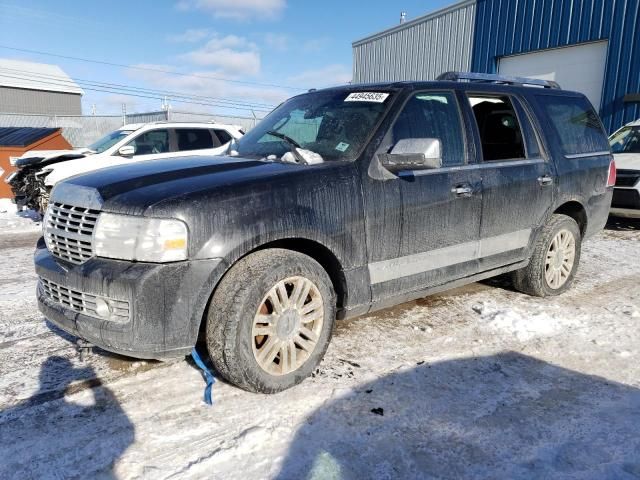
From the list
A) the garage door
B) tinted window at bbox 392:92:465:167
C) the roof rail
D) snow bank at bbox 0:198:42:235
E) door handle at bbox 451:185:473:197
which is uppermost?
the garage door

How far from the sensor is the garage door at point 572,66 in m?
13.6

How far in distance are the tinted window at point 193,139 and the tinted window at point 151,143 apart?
0.26 metres

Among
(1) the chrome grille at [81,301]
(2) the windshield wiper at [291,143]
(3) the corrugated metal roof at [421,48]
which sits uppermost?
(3) the corrugated metal roof at [421,48]

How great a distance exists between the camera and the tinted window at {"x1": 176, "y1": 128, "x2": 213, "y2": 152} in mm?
9508

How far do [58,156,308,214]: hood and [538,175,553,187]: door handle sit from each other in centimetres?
236

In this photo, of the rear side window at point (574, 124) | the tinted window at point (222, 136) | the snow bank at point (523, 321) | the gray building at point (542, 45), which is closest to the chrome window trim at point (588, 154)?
the rear side window at point (574, 124)

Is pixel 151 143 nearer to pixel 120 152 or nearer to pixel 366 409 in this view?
pixel 120 152

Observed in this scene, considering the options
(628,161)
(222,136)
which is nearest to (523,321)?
(628,161)

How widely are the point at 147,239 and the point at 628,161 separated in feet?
29.6

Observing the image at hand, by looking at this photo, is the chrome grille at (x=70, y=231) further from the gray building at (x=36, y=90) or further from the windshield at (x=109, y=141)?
the gray building at (x=36, y=90)

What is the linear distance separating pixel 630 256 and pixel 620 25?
8.80m

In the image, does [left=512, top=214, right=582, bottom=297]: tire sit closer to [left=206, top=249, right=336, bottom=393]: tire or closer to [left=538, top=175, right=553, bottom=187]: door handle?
[left=538, top=175, right=553, bottom=187]: door handle

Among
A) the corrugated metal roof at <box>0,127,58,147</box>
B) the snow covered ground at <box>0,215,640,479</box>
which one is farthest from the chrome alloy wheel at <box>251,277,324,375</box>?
the corrugated metal roof at <box>0,127,58,147</box>

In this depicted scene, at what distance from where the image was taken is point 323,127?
374 cm
